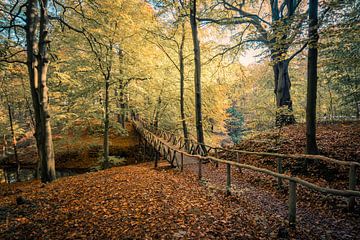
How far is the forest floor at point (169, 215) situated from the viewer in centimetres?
371

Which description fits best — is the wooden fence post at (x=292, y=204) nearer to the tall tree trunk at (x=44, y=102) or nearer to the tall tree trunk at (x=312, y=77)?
the tall tree trunk at (x=312, y=77)

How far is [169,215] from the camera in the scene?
445 centimetres

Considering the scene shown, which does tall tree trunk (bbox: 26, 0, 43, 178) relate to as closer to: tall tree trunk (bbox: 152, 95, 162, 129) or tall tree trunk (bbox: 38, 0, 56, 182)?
tall tree trunk (bbox: 38, 0, 56, 182)

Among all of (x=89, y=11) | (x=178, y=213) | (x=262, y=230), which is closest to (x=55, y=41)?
(x=89, y=11)

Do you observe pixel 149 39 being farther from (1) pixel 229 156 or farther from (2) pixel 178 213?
(2) pixel 178 213

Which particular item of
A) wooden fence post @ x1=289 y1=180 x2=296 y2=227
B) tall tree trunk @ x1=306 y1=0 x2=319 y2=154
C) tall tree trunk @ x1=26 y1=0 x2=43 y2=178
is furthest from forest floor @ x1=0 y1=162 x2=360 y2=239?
tall tree trunk @ x1=26 y1=0 x2=43 y2=178

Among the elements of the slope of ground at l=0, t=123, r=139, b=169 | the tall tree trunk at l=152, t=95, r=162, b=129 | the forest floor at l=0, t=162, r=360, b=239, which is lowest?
the slope of ground at l=0, t=123, r=139, b=169

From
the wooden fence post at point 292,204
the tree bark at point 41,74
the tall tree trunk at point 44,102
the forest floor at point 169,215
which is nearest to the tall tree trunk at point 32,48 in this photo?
the tree bark at point 41,74

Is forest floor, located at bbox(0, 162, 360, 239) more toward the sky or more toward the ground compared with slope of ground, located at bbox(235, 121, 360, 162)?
more toward the ground

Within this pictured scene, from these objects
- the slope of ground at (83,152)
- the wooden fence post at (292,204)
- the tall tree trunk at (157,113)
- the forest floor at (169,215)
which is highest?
the tall tree trunk at (157,113)

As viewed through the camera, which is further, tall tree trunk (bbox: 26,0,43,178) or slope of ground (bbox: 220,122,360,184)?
tall tree trunk (bbox: 26,0,43,178)

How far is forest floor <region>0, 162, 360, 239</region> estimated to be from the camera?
3.71m

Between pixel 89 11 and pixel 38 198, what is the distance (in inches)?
451

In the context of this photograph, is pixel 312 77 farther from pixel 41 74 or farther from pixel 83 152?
pixel 83 152
